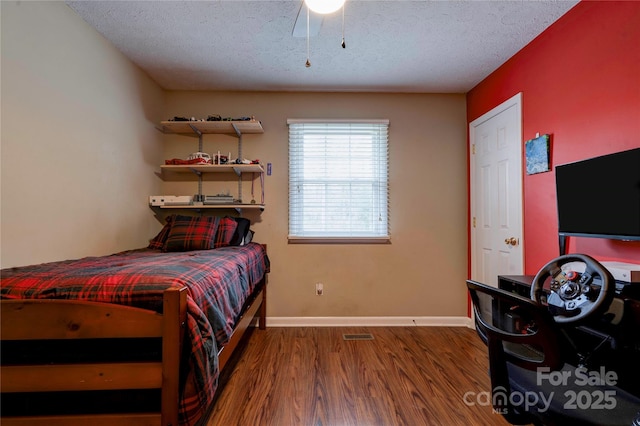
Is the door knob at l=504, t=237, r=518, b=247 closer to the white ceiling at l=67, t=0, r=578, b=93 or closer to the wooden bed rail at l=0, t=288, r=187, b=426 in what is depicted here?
the white ceiling at l=67, t=0, r=578, b=93

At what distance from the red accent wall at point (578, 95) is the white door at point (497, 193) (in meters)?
0.09

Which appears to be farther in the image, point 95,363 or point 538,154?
point 538,154

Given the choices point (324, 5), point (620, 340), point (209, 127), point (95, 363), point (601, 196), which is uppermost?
point (324, 5)

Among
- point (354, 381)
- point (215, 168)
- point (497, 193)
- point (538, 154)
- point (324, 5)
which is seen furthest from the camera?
point (215, 168)

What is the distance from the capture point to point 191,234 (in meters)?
2.39

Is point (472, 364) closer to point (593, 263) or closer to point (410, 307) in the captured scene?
point (410, 307)

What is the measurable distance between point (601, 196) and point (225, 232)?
260cm

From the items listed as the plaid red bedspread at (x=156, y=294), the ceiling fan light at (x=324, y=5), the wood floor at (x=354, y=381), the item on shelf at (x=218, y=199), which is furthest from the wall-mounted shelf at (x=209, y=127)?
the wood floor at (x=354, y=381)

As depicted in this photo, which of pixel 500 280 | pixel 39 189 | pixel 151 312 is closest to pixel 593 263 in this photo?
pixel 500 280

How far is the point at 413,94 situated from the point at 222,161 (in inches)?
85.8

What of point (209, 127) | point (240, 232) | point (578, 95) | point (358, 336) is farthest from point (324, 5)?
point (358, 336)

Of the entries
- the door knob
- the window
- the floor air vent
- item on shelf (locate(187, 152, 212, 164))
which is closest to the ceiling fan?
the window

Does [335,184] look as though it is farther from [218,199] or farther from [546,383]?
[546,383]

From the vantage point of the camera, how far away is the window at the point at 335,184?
9.81 ft
